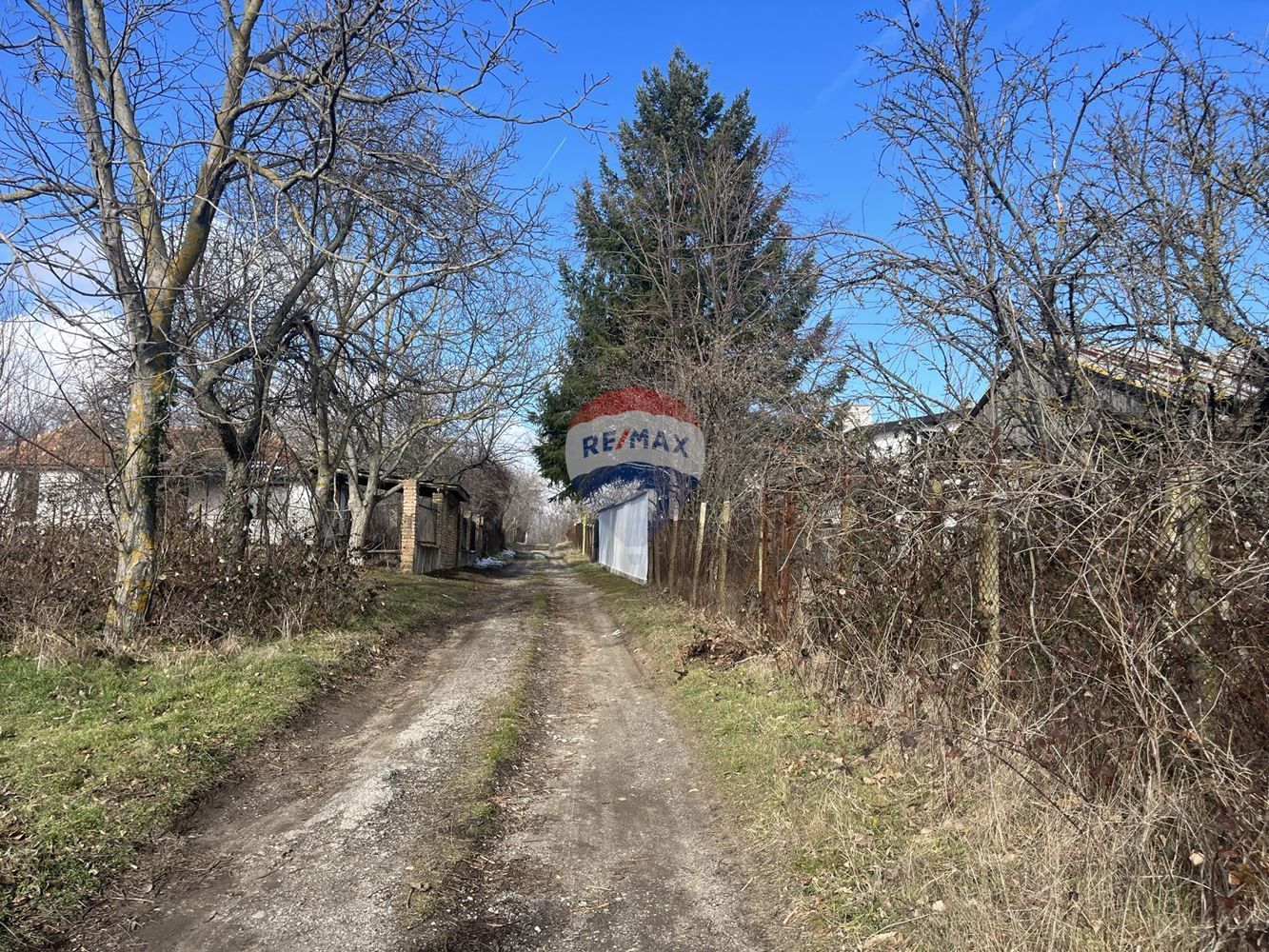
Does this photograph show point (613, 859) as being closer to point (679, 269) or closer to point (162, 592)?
point (162, 592)

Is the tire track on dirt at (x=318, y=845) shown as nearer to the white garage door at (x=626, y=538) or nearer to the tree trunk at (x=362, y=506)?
the white garage door at (x=626, y=538)

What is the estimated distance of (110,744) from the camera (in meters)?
5.45

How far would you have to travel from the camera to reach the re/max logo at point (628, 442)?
728 inches

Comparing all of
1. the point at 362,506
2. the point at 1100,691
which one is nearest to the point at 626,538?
the point at 362,506

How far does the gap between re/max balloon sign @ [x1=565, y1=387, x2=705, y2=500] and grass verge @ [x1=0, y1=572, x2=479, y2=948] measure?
9.64 metres

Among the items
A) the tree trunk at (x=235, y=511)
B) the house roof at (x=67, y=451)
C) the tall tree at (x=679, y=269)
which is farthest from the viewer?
the tall tree at (x=679, y=269)

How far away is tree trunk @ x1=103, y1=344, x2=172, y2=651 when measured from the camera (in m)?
8.50

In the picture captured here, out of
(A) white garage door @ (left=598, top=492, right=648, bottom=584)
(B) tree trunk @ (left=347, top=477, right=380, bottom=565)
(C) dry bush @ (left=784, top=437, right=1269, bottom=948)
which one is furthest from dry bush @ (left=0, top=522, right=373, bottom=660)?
(B) tree trunk @ (left=347, top=477, right=380, bottom=565)

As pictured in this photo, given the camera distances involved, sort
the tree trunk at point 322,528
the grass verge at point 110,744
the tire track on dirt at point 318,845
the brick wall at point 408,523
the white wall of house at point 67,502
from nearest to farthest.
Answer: the tire track on dirt at point 318,845 → the grass verge at point 110,744 → the white wall of house at point 67,502 → the tree trunk at point 322,528 → the brick wall at point 408,523

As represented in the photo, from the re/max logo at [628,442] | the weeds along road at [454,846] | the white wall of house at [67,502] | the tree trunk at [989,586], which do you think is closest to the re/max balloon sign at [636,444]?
the re/max logo at [628,442]

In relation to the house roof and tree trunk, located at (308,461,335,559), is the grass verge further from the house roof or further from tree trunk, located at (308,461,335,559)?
the house roof

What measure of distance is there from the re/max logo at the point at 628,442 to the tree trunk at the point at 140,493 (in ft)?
36.3

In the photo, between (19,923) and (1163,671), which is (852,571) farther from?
(19,923)

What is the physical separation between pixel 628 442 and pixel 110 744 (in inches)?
694
